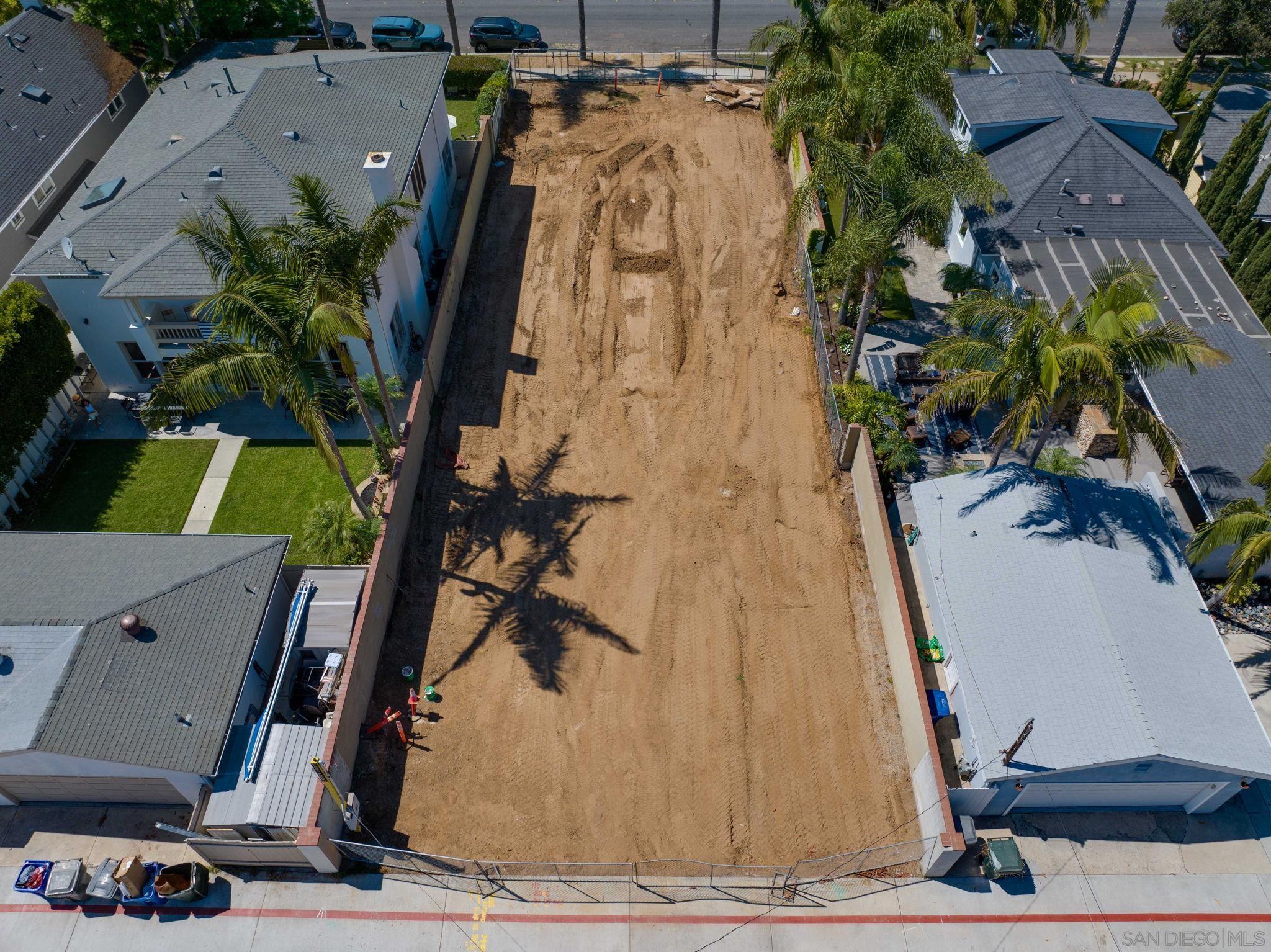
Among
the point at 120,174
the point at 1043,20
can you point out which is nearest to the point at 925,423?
the point at 1043,20

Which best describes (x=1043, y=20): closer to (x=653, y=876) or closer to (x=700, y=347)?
(x=700, y=347)

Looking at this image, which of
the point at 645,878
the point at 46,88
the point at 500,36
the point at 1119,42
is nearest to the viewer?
the point at 645,878

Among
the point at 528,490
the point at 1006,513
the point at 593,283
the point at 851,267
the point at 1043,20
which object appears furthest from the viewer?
the point at 1043,20

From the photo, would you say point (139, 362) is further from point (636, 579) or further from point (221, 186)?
point (636, 579)

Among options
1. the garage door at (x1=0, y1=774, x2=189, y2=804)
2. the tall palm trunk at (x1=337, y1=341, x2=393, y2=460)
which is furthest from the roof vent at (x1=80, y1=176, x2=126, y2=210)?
the garage door at (x1=0, y1=774, x2=189, y2=804)

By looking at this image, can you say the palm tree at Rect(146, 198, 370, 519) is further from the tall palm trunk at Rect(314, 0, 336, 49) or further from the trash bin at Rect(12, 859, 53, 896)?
the tall palm trunk at Rect(314, 0, 336, 49)


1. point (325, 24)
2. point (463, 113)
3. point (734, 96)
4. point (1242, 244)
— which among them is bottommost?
point (1242, 244)

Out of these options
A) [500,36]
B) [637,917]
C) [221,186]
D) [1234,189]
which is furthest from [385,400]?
[1234,189]

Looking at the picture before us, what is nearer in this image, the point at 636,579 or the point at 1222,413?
the point at 636,579
